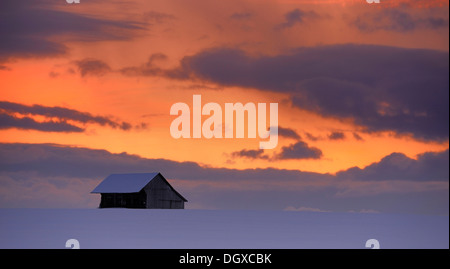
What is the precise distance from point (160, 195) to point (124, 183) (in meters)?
4.70

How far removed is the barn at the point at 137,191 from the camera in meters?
71.9

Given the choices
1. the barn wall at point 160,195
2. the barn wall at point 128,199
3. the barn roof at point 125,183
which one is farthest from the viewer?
the barn wall at point 160,195

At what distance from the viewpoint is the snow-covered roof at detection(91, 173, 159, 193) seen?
236 ft

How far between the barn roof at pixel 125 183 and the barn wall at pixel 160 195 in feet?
1.73

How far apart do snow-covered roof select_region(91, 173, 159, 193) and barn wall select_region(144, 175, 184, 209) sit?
0.80 meters

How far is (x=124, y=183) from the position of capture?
73.9 metres
